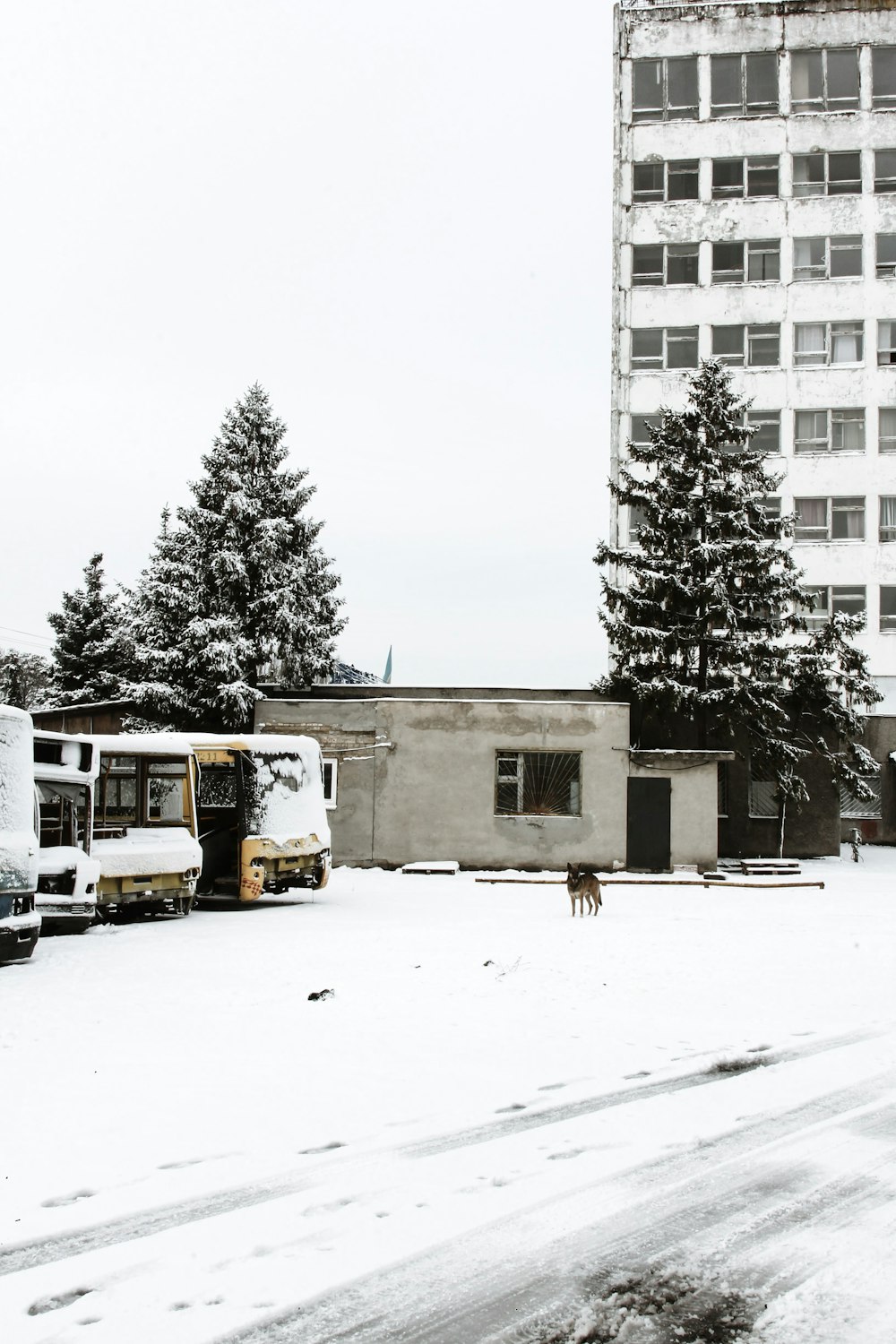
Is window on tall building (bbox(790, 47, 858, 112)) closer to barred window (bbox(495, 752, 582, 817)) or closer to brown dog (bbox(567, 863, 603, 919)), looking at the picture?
barred window (bbox(495, 752, 582, 817))

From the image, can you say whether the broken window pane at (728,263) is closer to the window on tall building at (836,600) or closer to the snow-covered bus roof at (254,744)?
the window on tall building at (836,600)

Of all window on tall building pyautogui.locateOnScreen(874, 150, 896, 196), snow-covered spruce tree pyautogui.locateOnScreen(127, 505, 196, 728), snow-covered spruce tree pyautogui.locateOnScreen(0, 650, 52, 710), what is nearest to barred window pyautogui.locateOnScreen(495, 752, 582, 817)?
snow-covered spruce tree pyautogui.locateOnScreen(127, 505, 196, 728)

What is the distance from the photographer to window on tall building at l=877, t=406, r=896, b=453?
138 ft

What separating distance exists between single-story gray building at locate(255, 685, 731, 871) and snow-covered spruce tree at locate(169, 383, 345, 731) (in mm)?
6770

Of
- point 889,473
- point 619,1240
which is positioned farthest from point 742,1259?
point 889,473

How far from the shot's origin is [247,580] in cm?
3456

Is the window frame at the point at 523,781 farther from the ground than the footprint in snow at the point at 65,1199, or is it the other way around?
the window frame at the point at 523,781

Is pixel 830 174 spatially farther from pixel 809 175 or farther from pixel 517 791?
pixel 517 791

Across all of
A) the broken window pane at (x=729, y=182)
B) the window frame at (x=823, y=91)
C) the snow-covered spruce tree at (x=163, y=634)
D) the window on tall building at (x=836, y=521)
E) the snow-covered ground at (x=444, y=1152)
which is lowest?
the snow-covered ground at (x=444, y=1152)

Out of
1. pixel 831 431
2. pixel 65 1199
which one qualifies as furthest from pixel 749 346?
pixel 65 1199

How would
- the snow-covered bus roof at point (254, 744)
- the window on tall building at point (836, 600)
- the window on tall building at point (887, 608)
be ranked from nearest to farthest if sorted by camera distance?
the snow-covered bus roof at point (254, 744), the window on tall building at point (887, 608), the window on tall building at point (836, 600)

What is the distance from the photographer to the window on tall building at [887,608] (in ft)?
135

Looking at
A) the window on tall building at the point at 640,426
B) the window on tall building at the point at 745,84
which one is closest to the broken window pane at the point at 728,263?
the window on tall building at the point at 745,84

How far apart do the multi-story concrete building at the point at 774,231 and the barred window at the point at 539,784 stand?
56.8 ft
